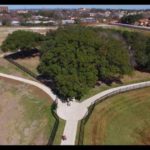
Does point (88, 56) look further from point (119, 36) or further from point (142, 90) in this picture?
point (119, 36)

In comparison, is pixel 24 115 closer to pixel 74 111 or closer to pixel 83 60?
pixel 74 111

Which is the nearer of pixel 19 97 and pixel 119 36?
pixel 19 97

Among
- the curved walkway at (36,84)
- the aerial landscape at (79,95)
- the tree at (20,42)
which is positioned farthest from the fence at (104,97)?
the tree at (20,42)

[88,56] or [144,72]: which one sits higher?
[88,56]

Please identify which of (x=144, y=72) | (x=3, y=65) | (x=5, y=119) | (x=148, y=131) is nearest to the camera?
(x=148, y=131)

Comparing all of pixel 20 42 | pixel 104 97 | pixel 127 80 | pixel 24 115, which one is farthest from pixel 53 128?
pixel 20 42

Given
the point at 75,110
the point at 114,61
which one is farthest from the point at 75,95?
the point at 114,61
